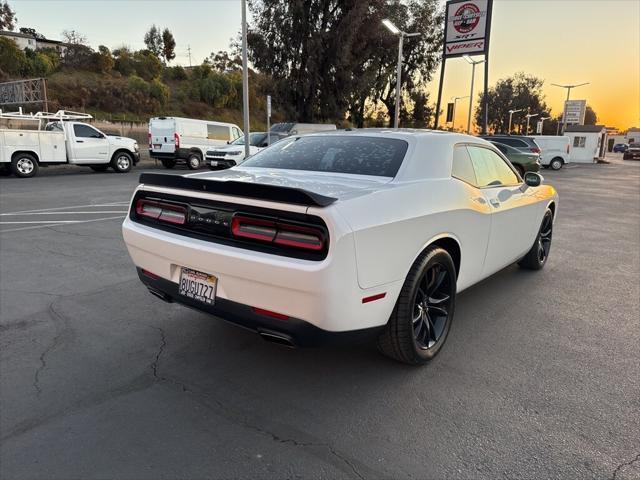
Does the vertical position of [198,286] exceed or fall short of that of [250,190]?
it falls short

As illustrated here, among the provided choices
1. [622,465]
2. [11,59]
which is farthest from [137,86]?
[622,465]

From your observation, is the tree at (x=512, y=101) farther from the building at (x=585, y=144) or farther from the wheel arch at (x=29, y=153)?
the wheel arch at (x=29, y=153)

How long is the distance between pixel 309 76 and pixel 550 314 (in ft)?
79.0

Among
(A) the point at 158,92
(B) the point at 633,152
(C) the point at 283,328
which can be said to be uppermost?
(A) the point at 158,92

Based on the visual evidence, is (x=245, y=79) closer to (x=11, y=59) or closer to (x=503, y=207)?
(x=503, y=207)

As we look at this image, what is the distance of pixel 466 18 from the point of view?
2952 centimetres

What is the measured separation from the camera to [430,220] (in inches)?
115

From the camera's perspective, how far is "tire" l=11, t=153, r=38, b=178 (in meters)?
14.9

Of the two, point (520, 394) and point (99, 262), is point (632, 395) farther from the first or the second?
point (99, 262)

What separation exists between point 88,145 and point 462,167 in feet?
53.8

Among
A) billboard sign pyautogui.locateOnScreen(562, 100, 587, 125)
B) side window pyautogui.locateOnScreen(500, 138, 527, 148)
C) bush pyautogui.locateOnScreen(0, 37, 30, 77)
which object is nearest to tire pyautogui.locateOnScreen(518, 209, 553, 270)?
side window pyautogui.locateOnScreen(500, 138, 527, 148)

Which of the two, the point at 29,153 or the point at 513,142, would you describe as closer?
the point at 29,153

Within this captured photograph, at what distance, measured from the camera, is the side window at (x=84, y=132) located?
16.3 meters

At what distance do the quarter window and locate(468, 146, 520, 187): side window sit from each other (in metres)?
43.5
